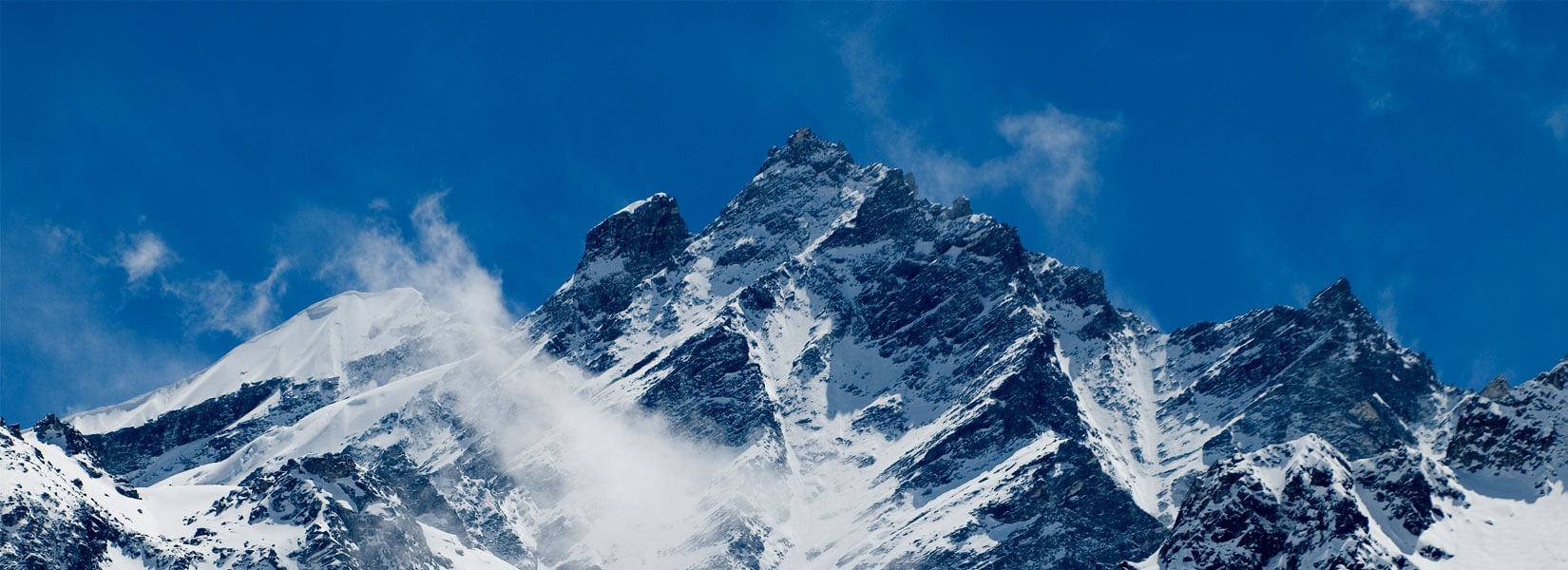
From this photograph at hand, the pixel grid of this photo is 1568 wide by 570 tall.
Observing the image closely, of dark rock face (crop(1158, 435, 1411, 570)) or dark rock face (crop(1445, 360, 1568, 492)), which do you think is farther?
dark rock face (crop(1445, 360, 1568, 492))

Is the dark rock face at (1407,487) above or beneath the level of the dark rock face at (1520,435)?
beneath

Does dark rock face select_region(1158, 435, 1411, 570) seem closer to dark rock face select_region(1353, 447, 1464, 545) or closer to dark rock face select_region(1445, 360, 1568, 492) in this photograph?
dark rock face select_region(1353, 447, 1464, 545)

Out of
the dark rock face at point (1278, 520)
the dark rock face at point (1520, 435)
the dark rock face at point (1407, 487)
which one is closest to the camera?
the dark rock face at point (1278, 520)

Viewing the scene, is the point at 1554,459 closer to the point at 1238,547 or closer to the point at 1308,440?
the point at 1308,440

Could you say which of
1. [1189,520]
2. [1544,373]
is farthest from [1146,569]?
[1544,373]

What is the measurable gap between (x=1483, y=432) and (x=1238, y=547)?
3504 cm

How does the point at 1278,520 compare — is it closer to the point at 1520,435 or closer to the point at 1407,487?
the point at 1407,487

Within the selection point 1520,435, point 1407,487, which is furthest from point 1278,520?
point 1520,435

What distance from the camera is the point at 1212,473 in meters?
165

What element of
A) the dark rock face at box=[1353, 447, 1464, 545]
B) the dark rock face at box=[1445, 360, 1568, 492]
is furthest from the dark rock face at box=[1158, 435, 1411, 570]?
the dark rock face at box=[1445, 360, 1568, 492]

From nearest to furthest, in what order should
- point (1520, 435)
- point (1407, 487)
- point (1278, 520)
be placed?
point (1278, 520) < point (1407, 487) < point (1520, 435)

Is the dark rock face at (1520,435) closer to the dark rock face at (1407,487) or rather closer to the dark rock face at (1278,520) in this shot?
the dark rock face at (1407,487)

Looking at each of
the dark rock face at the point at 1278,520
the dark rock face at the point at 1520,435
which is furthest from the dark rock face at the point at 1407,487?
the dark rock face at the point at 1520,435

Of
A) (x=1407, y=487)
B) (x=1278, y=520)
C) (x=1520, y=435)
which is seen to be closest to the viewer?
(x=1278, y=520)
